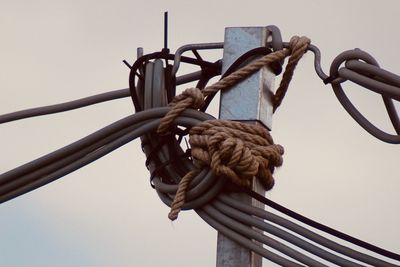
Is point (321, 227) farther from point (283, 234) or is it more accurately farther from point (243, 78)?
point (243, 78)

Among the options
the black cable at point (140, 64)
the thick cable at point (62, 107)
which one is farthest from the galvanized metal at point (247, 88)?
the thick cable at point (62, 107)

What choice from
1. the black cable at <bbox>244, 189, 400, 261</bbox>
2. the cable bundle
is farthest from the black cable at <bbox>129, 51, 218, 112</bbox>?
the black cable at <bbox>244, 189, 400, 261</bbox>

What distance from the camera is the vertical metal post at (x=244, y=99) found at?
2.72 m

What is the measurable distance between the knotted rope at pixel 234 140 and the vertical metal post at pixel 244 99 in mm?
24

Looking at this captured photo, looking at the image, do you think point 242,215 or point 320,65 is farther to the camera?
point 320,65

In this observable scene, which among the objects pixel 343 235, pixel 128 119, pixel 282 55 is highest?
pixel 282 55

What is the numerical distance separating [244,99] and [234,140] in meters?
0.13

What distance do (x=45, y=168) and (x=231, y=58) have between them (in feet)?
1.97

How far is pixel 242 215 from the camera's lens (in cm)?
274

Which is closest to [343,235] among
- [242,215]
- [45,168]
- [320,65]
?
[242,215]

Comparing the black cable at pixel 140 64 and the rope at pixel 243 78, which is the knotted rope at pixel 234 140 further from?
the black cable at pixel 140 64

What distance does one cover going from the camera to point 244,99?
2.85m

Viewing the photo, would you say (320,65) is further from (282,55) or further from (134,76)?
(134,76)

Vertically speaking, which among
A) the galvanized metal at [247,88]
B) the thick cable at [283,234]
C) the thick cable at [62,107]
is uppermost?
the galvanized metal at [247,88]
